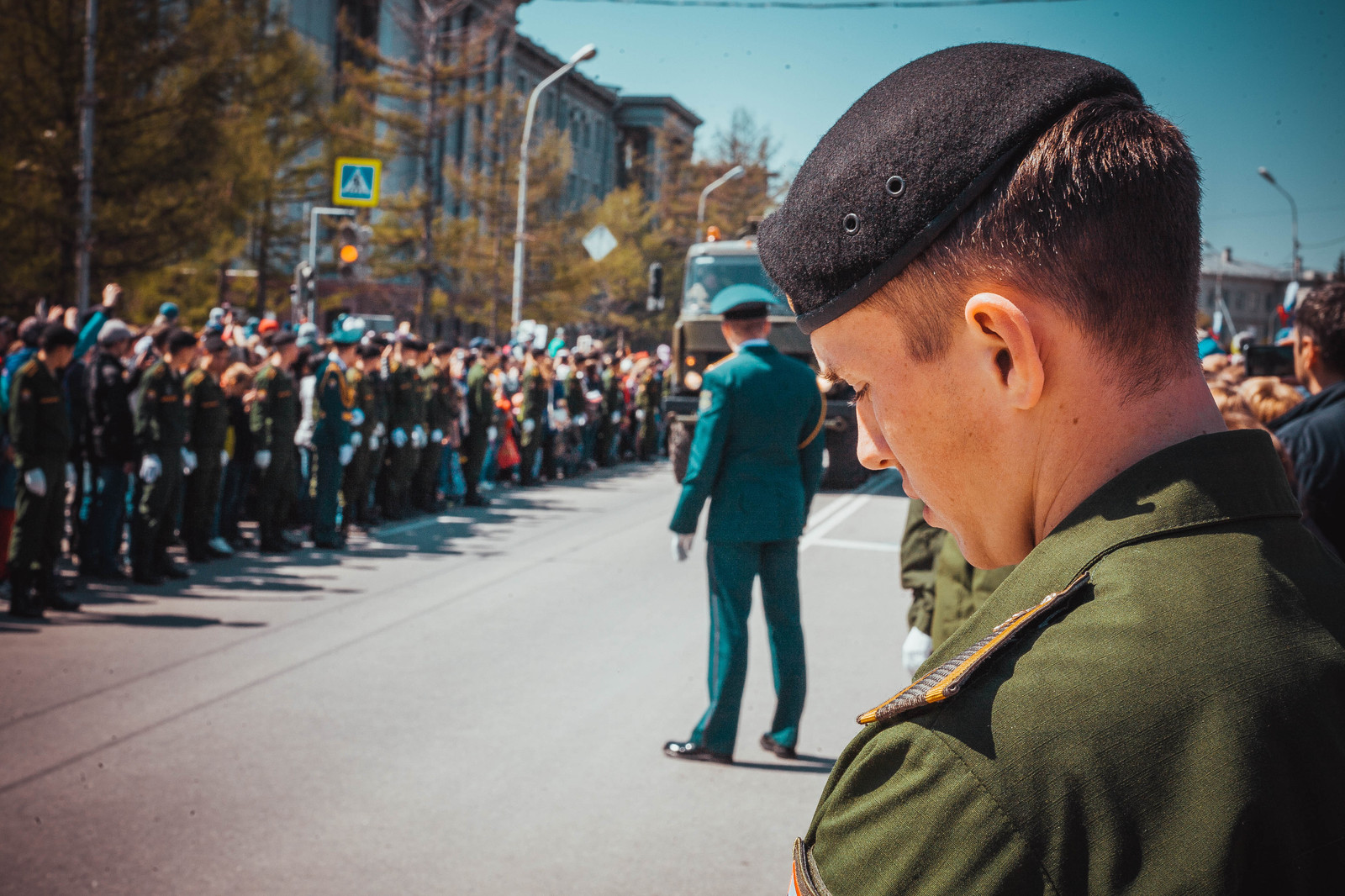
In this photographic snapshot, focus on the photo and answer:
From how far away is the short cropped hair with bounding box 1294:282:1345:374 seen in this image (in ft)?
13.0

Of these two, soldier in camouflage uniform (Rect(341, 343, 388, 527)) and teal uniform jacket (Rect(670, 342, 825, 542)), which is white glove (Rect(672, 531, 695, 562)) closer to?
teal uniform jacket (Rect(670, 342, 825, 542))

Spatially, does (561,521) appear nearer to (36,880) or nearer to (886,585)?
(886,585)

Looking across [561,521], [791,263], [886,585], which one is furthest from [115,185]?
[791,263]

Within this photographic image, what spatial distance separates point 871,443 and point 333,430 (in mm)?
11431

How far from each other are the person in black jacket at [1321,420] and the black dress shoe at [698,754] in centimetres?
274

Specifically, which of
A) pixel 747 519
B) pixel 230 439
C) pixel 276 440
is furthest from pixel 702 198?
pixel 747 519

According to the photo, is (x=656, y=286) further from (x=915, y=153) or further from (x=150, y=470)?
(x=915, y=153)

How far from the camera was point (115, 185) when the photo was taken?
17.0 meters

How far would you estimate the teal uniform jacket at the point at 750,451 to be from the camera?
211 inches

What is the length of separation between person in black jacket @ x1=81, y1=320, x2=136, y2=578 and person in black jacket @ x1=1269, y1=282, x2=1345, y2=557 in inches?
332

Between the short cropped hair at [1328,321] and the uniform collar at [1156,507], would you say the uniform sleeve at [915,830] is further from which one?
the short cropped hair at [1328,321]

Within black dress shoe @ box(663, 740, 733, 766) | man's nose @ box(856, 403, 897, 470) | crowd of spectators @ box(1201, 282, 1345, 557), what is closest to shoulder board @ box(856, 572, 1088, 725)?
man's nose @ box(856, 403, 897, 470)

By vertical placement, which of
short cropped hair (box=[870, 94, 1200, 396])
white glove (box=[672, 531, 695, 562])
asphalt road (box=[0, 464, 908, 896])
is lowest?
asphalt road (box=[0, 464, 908, 896])

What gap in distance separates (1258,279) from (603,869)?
337ft
